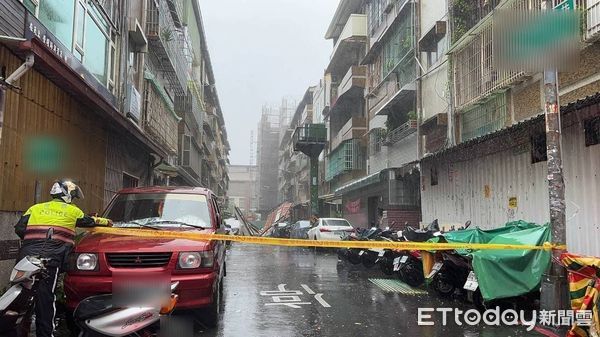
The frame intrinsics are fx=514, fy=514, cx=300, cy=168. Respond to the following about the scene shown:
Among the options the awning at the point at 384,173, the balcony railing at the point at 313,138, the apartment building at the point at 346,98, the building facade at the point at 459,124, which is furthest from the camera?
the balcony railing at the point at 313,138

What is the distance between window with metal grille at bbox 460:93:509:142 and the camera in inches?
504

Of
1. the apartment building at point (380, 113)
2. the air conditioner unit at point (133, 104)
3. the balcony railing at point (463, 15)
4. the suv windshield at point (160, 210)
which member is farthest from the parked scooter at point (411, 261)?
the air conditioner unit at point (133, 104)

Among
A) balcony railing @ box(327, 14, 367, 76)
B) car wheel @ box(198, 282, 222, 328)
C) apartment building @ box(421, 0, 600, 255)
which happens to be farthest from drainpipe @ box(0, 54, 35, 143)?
balcony railing @ box(327, 14, 367, 76)

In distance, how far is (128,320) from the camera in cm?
410

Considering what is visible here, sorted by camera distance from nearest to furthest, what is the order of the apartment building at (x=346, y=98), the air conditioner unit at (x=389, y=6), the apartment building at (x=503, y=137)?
the apartment building at (x=503, y=137)
the air conditioner unit at (x=389, y=6)
the apartment building at (x=346, y=98)

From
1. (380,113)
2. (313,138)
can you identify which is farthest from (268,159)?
(380,113)

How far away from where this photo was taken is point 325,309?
835 cm

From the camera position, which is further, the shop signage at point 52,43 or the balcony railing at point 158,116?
the balcony railing at point 158,116

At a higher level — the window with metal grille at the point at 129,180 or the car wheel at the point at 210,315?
the window with metal grille at the point at 129,180

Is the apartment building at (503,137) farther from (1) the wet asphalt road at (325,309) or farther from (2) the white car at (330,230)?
(2) the white car at (330,230)

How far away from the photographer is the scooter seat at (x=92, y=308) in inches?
162

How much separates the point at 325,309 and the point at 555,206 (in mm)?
3794

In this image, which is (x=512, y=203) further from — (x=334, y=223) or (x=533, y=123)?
(x=334, y=223)

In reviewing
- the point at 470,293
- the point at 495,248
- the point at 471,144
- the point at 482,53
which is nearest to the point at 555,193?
the point at 495,248
